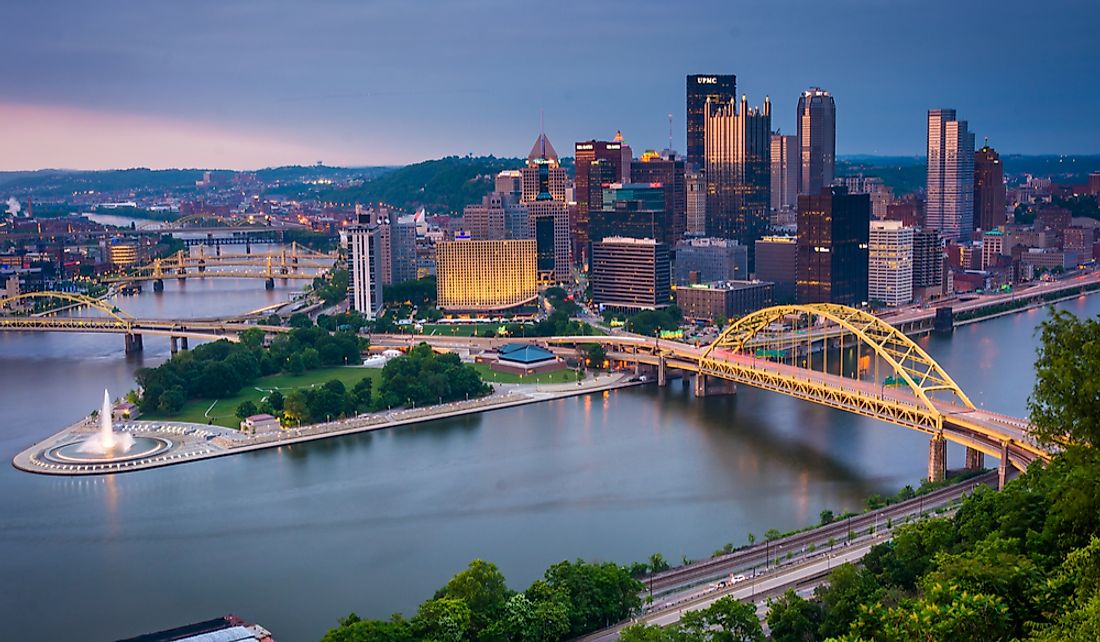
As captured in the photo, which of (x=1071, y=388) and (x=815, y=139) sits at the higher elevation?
(x=815, y=139)

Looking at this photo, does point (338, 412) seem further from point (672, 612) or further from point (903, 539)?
point (903, 539)

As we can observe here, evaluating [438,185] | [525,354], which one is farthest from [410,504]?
[438,185]

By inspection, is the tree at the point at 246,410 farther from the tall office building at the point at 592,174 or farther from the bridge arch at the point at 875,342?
the tall office building at the point at 592,174

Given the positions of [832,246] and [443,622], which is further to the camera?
[832,246]

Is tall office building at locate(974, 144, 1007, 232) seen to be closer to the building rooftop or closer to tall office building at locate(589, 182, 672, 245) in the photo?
tall office building at locate(589, 182, 672, 245)

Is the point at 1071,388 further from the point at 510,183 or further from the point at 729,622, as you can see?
the point at 510,183

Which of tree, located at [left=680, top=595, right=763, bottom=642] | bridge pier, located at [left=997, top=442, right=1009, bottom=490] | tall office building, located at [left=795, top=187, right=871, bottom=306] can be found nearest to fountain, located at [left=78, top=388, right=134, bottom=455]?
tree, located at [left=680, top=595, right=763, bottom=642]
